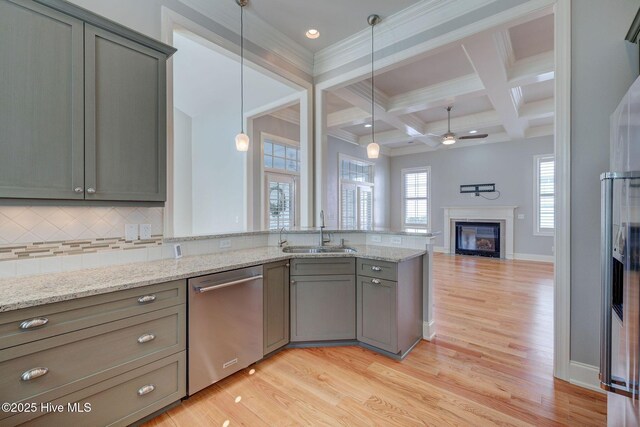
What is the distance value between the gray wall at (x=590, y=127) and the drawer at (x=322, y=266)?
5.57ft

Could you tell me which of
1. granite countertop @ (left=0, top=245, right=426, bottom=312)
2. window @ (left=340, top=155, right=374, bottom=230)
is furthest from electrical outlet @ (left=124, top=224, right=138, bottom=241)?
window @ (left=340, top=155, right=374, bottom=230)

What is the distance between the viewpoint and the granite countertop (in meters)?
1.34

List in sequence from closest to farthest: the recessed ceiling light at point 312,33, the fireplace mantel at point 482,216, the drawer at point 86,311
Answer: the drawer at point 86,311 → the recessed ceiling light at point 312,33 → the fireplace mantel at point 482,216

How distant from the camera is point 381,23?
2996 millimetres

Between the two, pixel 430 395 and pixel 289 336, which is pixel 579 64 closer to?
pixel 430 395

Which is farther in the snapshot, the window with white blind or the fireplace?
the fireplace

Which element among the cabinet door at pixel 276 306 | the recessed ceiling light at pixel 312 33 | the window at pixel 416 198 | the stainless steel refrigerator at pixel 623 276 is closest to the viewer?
the stainless steel refrigerator at pixel 623 276

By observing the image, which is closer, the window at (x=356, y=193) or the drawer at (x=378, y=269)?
the drawer at (x=378, y=269)

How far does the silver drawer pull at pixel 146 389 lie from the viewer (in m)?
1.64

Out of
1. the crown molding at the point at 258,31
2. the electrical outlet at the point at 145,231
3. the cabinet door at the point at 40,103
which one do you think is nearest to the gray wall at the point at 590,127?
the crown molding at the point at 258,31

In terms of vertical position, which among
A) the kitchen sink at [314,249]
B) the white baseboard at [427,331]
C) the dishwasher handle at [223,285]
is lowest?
the white baseboard at [427,331]

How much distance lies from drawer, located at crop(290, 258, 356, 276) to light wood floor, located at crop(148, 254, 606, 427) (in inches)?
28.7

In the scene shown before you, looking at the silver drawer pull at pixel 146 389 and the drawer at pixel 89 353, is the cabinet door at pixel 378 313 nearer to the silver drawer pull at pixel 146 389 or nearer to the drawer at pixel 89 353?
the drawer at pixel 89 353

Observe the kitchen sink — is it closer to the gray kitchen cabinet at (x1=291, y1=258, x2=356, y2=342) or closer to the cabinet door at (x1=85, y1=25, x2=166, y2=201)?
the gray kitchen cabinet at (x1=291, y1=258, x2=356, y2=342)
